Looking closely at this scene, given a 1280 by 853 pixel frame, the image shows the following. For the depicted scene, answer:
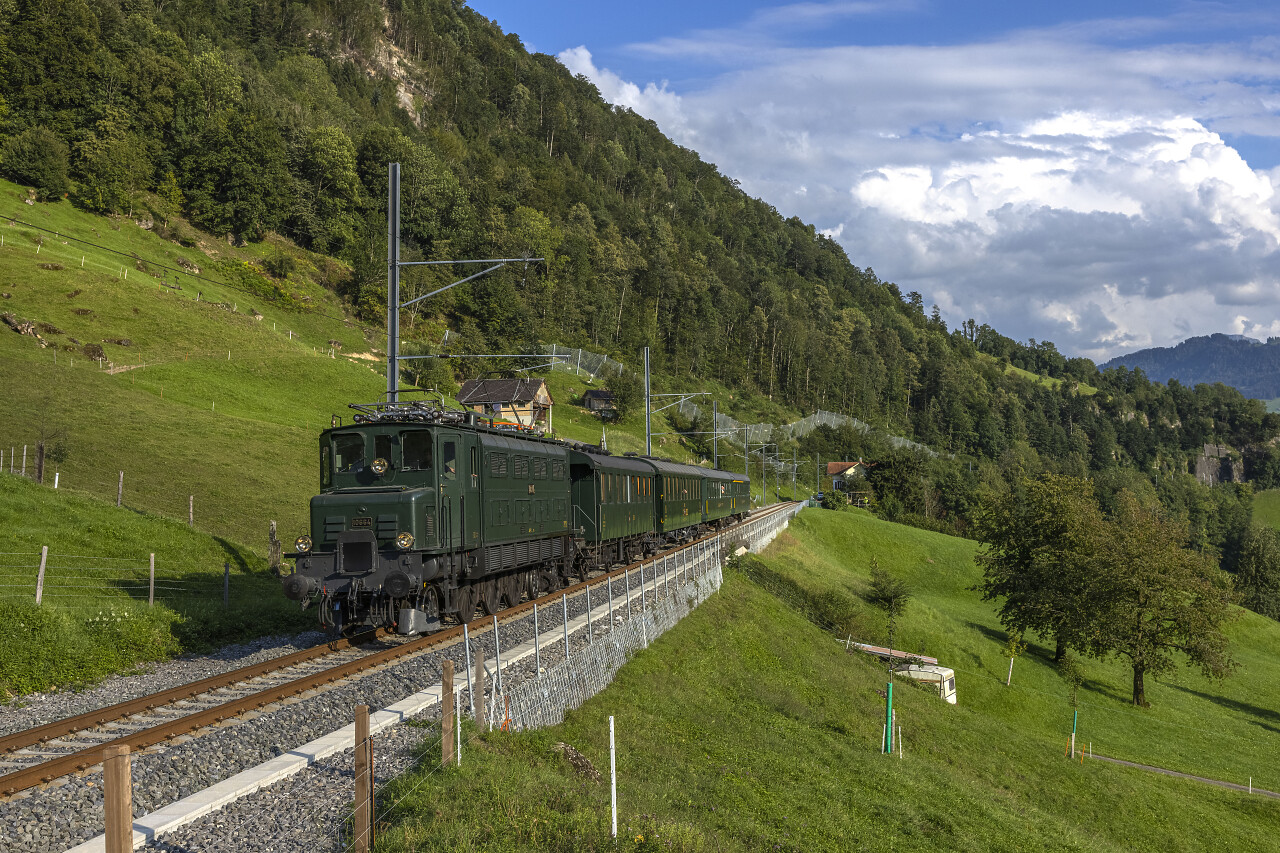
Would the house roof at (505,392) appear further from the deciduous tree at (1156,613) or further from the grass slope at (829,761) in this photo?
the deciduous tree at (1156,613)

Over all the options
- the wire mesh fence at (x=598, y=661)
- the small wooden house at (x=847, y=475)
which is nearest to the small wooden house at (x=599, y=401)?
the small wooden house at (x=847, y=475)

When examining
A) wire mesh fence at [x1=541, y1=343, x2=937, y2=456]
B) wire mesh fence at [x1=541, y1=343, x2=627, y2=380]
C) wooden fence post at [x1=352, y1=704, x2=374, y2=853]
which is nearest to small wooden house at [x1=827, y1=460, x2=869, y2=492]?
wire mesh fence at [x1=541, y1=343, x2=937, y2=456]

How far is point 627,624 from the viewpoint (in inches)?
834

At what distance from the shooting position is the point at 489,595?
21.3m

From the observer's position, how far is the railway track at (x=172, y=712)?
398 inches

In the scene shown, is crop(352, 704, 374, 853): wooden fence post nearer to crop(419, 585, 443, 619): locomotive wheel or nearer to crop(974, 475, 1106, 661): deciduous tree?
crop(419, 585, 443, 619): locomotive wheel

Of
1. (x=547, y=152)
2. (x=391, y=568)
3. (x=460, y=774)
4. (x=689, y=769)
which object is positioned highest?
(x=547, y=152)

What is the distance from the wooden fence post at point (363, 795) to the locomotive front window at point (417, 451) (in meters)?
10.4

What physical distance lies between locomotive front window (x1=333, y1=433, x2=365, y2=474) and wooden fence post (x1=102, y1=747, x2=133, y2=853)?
509 inches

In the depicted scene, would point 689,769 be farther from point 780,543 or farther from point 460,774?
point 780,543

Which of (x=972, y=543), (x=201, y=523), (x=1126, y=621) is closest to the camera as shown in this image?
(x=201, y=523)

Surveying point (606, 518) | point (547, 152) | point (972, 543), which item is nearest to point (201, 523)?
point (606, 518)

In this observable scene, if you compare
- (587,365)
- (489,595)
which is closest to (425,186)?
(587,365)

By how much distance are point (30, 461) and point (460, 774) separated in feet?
115
